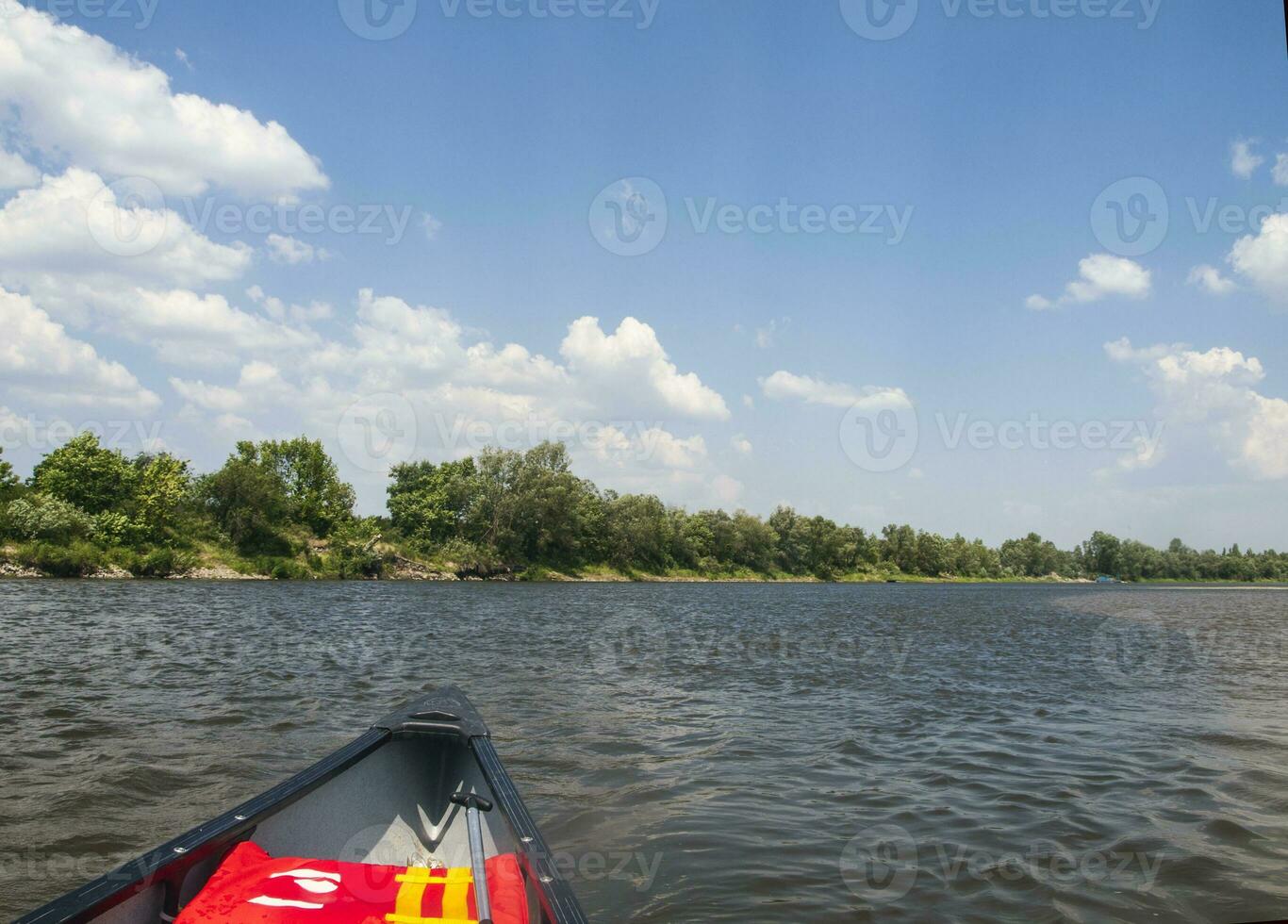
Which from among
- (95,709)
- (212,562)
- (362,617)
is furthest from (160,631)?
(212,562)

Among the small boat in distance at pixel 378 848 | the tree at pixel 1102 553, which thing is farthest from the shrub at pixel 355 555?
the tree at pixel 1102 553

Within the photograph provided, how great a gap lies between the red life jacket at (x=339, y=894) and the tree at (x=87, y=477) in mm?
71295

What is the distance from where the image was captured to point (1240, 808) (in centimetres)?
827

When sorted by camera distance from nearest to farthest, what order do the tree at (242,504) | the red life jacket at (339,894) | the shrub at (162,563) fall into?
the red life jacket at (339,894) < the shrub at (162,563) < the tree at (242,504)

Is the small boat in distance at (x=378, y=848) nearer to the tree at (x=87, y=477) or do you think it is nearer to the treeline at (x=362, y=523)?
the treeline at (x=362, y=523)

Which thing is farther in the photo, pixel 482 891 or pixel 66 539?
pixel 66 539

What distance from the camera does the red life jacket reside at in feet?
13.5

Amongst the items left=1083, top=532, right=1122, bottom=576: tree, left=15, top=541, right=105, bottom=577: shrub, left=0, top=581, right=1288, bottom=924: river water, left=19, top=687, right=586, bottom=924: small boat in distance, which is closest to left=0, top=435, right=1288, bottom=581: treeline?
left=15, top=541, right=105, bottom=577: shrub

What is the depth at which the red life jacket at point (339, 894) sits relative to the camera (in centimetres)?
412

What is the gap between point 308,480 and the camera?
85.4 meters

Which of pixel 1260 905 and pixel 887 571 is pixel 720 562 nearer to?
pixel 887 571

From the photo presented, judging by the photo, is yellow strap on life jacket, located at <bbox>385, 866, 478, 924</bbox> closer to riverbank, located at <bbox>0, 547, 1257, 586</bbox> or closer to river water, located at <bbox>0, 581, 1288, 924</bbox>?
river water, located at <bbox>0, 581, 1288, 924</bbox>

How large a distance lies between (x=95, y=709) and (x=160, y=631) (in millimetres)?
12625

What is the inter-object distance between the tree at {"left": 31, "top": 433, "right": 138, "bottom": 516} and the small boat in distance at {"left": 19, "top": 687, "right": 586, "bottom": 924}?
2750 inches
